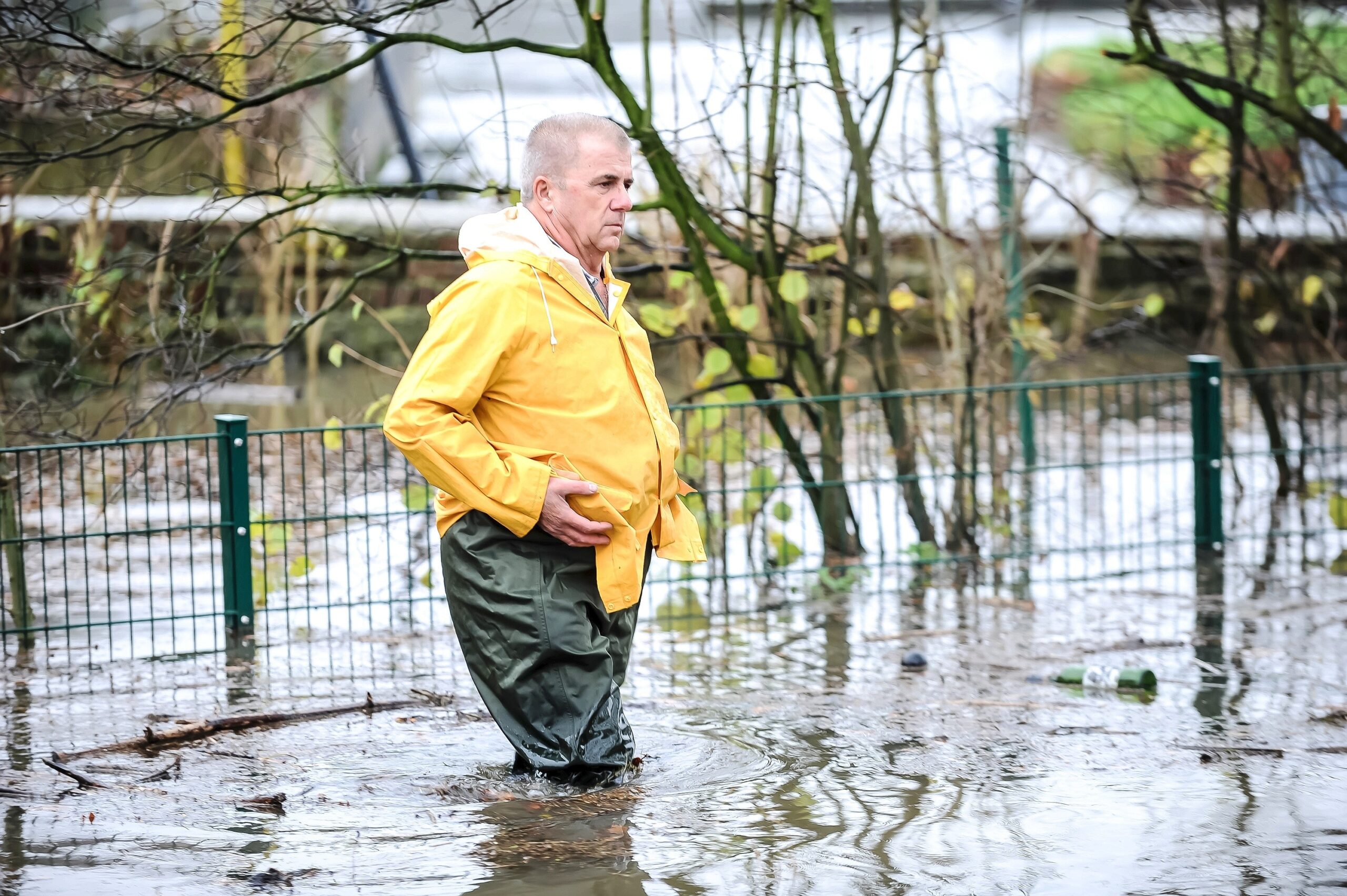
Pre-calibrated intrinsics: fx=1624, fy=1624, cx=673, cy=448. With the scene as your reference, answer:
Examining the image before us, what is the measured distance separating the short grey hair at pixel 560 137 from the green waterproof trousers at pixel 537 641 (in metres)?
0.98

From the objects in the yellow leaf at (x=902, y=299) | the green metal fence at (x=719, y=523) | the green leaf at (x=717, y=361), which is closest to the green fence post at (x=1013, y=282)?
the green metal fence at (x=719, y=523)

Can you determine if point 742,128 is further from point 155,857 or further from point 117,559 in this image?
point 155,857

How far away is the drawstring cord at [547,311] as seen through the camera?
14.4 feet

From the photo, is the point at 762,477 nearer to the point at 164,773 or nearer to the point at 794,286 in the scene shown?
the point at 794,286

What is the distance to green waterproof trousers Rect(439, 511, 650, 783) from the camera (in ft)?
14.8

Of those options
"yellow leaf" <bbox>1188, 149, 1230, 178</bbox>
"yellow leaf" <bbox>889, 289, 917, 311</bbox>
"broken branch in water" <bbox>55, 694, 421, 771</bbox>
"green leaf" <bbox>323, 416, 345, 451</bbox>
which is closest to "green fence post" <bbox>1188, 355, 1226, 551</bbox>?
"yellow leaf" <bbox>889, 289, 917, 311</bbox>

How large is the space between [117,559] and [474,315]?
17.0 ft

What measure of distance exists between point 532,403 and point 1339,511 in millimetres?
6168

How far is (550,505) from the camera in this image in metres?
4.32

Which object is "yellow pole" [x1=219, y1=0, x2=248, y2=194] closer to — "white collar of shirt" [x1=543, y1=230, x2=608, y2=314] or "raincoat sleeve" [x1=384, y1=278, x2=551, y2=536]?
"white collar of shirt" [x1=543, y1=230, x2=608, y2=314]

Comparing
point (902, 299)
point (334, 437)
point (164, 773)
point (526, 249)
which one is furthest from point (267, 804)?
point (902, 299)

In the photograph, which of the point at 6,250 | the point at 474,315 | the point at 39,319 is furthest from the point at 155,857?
the point at 6,250

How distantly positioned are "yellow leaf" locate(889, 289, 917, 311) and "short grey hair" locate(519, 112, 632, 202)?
397 cm

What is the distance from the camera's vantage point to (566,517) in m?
4.32
